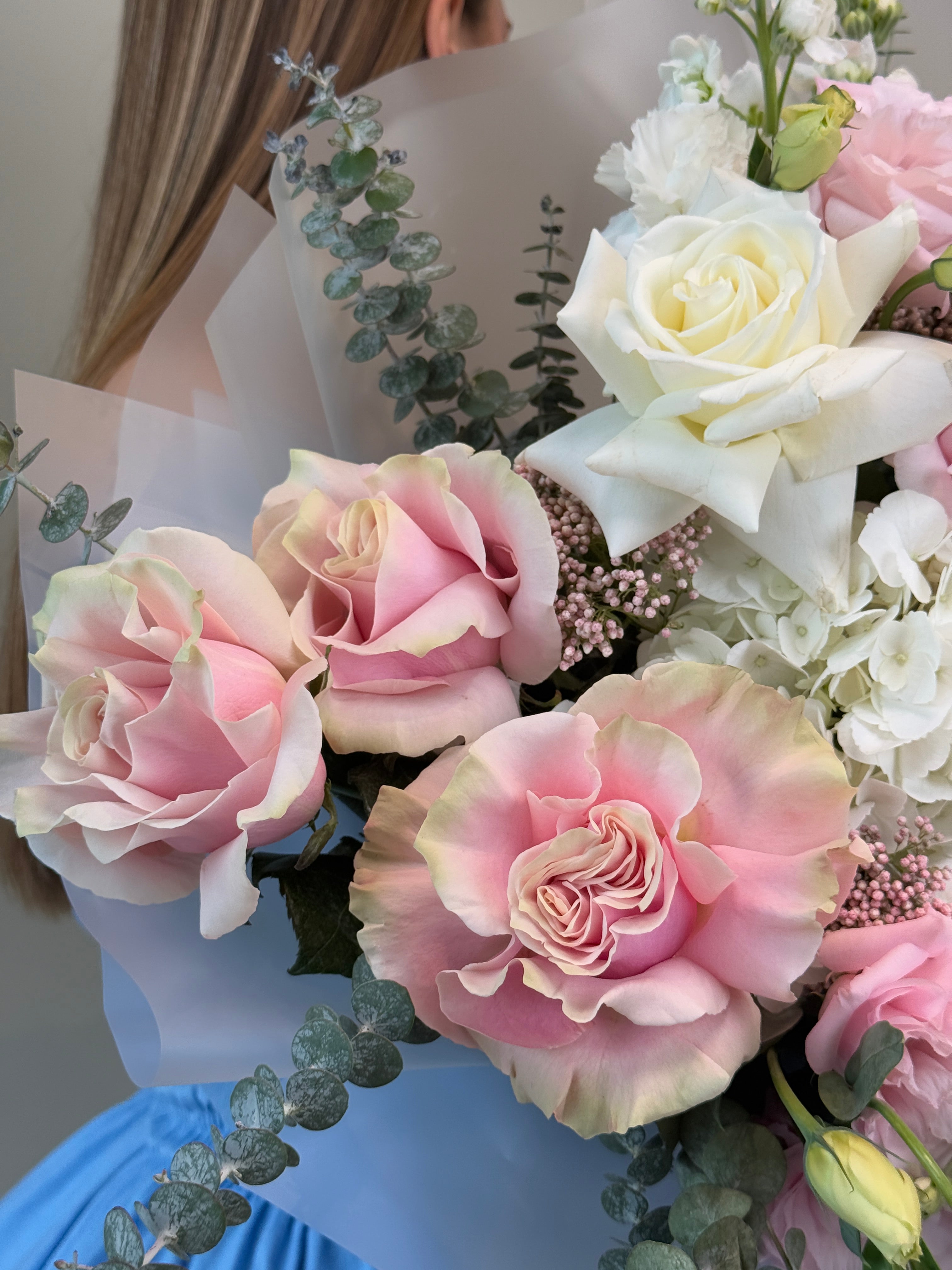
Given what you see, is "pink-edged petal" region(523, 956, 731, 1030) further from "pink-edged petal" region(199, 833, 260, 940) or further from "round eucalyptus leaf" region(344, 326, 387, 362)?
"round eucalyptus leaf" region(344, 326, 387, 362)

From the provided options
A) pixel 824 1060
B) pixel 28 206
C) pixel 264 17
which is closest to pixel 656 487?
pixel 824 1060

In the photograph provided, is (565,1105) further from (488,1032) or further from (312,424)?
(312,424)

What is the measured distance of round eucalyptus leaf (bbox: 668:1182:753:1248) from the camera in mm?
373

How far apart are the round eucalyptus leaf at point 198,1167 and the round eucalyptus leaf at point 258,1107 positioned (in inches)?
→ 0.6

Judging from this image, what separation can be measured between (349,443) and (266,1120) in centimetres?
40

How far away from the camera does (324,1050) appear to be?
0.37 metres

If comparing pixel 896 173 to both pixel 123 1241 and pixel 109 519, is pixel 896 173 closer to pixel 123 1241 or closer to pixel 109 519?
pixel 109 519

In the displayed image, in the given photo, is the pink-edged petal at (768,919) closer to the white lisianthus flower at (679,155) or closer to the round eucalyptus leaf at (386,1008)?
the round eucalyptus leaf at (386,1008)

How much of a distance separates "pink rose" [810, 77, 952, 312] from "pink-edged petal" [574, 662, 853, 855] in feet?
0.79

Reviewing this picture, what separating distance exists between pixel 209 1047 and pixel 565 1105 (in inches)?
8.3

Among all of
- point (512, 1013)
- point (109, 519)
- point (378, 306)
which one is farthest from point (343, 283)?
point (512, 1013)

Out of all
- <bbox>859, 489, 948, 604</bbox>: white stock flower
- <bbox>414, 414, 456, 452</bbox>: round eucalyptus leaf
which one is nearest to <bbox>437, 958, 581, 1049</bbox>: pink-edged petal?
<bbox>859, 489, 948, 604</bbox>: white stock flower

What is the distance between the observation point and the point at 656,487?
413 millimetres

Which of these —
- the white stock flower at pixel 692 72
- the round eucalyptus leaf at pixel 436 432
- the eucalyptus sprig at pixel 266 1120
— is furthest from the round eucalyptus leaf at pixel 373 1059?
the white stock flower at pixel 692 72
